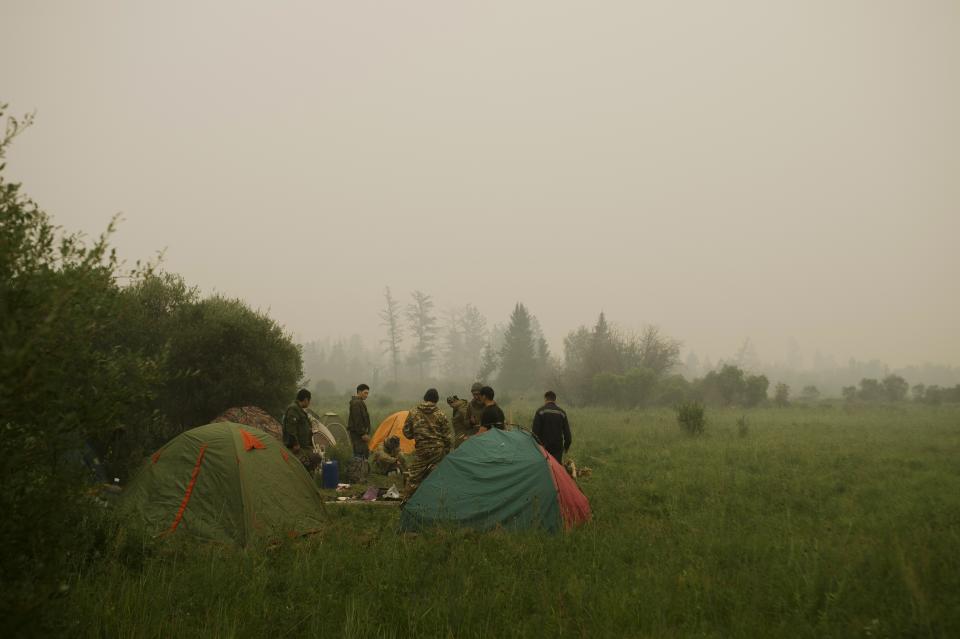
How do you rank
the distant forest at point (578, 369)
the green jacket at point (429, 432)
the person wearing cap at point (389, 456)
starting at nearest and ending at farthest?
the green jacket at point (429, 432), the person wearing cap at point (389, 456), the distant forest at point (578, 369)

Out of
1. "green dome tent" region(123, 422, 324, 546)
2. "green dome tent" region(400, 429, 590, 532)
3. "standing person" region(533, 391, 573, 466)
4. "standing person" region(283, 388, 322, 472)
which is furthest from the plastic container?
"standing person" region(533, 391, 573, 466)

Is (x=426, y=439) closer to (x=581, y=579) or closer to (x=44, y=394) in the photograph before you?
(x=581, y=579)

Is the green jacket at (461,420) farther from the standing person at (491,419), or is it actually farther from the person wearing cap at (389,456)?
the standing person at (491,419)

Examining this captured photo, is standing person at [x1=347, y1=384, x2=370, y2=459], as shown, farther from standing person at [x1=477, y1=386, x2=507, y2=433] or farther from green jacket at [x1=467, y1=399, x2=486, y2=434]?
standing person at [x1=477, y1=386, x2=507, y2=433]

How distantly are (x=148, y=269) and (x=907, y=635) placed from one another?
6.72 metres

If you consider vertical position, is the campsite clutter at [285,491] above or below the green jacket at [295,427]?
below

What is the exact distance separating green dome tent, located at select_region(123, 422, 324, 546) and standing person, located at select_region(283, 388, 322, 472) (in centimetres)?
230

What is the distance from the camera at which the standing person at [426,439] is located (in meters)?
9.23

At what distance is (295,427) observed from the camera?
422 inches

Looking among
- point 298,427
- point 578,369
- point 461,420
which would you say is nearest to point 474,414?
point 461,420

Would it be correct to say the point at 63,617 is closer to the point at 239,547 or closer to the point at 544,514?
the point at 239,547

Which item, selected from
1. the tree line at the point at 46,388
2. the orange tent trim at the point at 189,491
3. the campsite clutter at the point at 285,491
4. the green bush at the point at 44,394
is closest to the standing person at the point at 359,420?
the campsite clutter at the point at 285,491

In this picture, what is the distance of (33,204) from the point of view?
389 centimetres

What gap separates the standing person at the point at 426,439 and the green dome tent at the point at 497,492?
1231 mm
